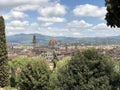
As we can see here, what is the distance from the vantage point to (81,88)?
3089cm

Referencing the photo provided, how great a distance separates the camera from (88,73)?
31.0m

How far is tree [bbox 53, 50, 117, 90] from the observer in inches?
1218

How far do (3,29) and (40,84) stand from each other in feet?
60.8

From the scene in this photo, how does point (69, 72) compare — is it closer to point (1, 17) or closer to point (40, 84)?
point (40, 84)

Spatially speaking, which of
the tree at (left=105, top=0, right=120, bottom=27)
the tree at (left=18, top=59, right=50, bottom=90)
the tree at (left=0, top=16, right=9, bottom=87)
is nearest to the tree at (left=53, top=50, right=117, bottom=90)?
the tree at (left=18, top=59, right=50, bottom=90)

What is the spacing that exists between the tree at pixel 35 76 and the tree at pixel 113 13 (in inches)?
884

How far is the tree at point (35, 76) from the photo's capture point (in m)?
39.4

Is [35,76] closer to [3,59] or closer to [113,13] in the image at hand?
[3,59]

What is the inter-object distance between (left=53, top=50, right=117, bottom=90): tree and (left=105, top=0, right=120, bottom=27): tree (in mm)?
13540

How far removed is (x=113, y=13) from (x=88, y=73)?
46.4 ft

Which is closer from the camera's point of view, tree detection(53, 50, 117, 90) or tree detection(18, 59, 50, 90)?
tree detection(53, 50, 117, 90)

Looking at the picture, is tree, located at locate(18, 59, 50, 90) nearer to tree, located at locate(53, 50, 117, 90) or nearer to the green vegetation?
the green vegetation

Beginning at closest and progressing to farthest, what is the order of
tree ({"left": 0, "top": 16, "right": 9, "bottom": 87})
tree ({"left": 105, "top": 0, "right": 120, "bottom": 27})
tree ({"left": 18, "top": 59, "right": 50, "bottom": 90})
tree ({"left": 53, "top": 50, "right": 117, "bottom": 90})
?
tree ({"left": 105, "top": 0, "right": 120, "bottom": 27}) < tree ({"left": 53, "top": 50, "right": 117, "bottom": 90}) < tree ({"left": 18, "top": 59, "right": 50, "bottom": 90}) < tree ({"left": 0, "top": 16, "right": 9, "bottom": 87})

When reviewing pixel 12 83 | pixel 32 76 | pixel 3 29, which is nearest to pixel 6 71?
pixel 12 83
